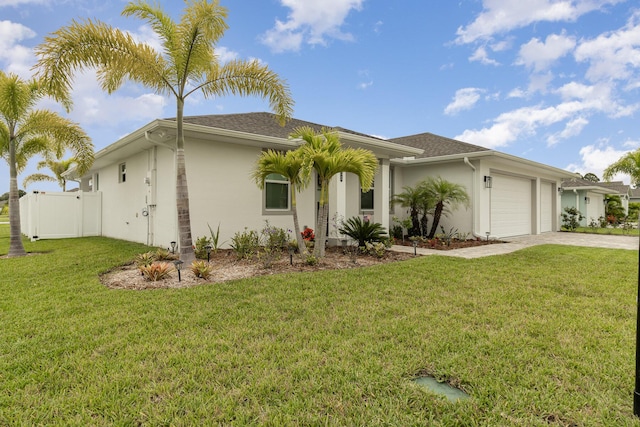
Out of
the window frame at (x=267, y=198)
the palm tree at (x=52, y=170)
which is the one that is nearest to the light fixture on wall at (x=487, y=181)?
the window frame at (x=267, y=198)

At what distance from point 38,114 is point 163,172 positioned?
12.9 ft

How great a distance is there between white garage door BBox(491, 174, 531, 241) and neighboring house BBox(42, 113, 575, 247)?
1.6 inches

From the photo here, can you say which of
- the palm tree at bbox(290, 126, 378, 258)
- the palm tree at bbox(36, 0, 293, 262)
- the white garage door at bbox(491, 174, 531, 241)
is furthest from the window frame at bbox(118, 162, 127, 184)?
the white garage door at bbox(491, 174, 531, 241)

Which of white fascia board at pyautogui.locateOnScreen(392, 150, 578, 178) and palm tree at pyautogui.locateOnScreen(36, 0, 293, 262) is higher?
palm tree at pyautogui.locateOnScreen(36, 0, 293, 262)

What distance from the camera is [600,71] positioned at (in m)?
11.1

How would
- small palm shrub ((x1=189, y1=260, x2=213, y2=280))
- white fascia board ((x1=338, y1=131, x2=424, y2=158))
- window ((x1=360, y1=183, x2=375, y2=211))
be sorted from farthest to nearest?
window ((x1=360, y1=183, x2=375, y2=211)) → white fascia board ((x1=338, y1=131, x2=424, y2=158)) → small palm shrub ((x1=189, y1=260, x2=213, y2=280))

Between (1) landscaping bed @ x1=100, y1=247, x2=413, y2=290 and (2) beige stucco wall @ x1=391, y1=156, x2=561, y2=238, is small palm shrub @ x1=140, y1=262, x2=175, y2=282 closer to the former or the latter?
(1) landscaping bed @ x1=100, y1=247, x2=413, y2=290

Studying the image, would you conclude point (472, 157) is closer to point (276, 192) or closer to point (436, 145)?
point (436, 145)

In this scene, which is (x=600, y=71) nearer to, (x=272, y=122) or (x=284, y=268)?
(x=272, y=122)

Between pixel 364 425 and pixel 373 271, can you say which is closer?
pixel 364 425

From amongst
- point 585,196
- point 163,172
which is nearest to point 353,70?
point 163,172

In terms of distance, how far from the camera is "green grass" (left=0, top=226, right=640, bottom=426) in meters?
2.06

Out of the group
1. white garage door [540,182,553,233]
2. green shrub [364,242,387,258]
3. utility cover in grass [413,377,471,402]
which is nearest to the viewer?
utility cover in grass [413,377,471,402]

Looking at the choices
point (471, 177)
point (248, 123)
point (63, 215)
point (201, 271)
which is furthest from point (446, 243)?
point (63, 215)
